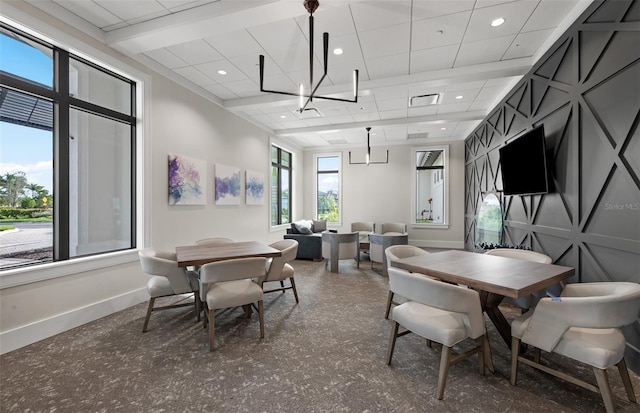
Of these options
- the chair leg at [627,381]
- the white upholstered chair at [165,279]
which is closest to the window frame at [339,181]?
the white upholstered chair at [165,279]

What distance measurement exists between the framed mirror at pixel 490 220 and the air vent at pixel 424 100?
2136mm

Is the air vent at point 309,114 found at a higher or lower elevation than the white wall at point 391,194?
higher

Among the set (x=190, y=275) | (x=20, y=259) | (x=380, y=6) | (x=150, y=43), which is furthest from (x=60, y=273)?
(x=380, y=6)

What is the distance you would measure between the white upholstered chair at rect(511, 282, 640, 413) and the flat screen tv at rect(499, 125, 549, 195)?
5.40 feet

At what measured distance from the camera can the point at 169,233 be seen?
13.7 feet

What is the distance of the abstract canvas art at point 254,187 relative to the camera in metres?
6.11

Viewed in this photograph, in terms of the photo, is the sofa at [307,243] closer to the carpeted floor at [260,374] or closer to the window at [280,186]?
the window at [280,186]

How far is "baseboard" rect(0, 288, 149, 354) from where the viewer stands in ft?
8.18

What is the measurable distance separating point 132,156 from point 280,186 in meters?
4.60

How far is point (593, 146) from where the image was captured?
2.52 meters

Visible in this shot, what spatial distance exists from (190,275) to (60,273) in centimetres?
134

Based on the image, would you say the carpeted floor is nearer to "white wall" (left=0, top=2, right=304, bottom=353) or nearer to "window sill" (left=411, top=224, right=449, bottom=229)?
"white wall" (left=0, top=2, right=304, bottom=353)

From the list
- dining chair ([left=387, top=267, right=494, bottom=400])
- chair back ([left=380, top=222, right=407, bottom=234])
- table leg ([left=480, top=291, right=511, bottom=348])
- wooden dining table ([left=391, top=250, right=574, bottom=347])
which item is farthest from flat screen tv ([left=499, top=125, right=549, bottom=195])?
chair back ([left=380, top=222, right=407, bottom=234])

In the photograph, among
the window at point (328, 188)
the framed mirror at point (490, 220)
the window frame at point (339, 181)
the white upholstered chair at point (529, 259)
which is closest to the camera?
the white upholstered chair at point (529, 259)
